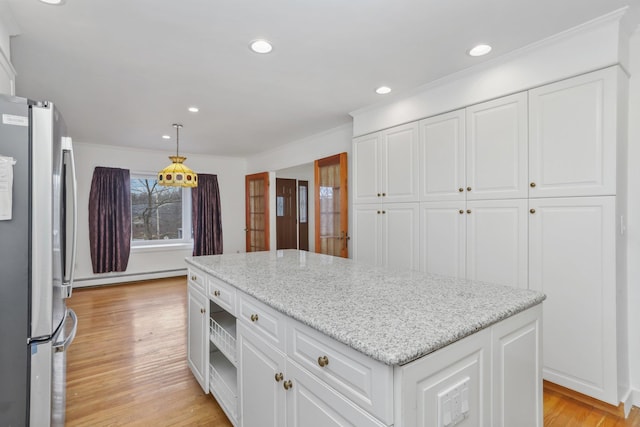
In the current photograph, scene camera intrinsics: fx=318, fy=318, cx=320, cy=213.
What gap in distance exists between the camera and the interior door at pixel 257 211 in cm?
589

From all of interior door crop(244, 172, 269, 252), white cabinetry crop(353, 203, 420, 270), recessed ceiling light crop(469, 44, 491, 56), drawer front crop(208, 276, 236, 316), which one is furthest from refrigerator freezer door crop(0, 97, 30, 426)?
interior door crop(244, 172, 269, 252)

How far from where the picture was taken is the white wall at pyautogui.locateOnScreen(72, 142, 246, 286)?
5105 millimetres

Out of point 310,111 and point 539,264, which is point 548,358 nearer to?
point 539,264

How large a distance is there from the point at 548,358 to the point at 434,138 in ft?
6.11

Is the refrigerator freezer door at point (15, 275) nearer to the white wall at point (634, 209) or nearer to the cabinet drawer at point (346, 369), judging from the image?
the cabinet drawer at point (346, 369)

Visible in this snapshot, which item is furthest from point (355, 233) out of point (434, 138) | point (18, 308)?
point (18, 308)

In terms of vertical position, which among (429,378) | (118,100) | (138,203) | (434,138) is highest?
(118,100)

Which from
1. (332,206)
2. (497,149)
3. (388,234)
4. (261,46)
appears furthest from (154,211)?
(497,149)

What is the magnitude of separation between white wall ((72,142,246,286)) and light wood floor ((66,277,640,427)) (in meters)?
1.50

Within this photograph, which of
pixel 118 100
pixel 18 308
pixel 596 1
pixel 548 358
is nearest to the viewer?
pixel 18 308

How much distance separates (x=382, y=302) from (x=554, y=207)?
1.63 metres

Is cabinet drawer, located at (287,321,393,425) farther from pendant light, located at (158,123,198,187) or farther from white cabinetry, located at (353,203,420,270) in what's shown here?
pendant light, located at (158,123,198,187)

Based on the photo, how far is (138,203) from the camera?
5.80 metres

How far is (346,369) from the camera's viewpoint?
3.09 feet
